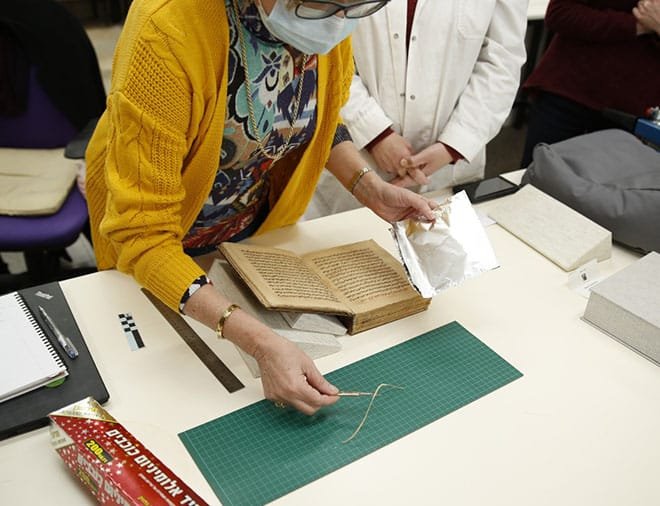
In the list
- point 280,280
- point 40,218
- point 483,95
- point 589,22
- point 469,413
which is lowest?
point 40,218

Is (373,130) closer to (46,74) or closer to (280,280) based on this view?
(280,280)

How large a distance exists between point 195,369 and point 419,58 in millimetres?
964

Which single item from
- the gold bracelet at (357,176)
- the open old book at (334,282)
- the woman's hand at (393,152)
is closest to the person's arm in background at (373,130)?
the woman's hand at (393,152)

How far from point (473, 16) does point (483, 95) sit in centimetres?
20

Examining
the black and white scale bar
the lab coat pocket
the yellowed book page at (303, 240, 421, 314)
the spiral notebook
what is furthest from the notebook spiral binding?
the lab coat pocket

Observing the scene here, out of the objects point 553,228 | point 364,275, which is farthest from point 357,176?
point 553,228

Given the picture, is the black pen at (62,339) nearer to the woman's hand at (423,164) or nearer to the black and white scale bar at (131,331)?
the black and white scale bar at (131,331)

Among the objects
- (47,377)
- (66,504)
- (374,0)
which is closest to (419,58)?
(374,0)

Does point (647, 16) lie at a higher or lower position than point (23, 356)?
higher

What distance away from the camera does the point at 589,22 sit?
1684 millimetres

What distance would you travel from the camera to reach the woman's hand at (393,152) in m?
1.46

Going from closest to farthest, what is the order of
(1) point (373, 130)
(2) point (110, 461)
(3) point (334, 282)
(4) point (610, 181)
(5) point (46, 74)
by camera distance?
1. (2) point (110, 461)
2. (3) point (334, 282)
3. (4) point (610, 181)
4. (1) point (373, 130)
5. (5) point (46, 74)

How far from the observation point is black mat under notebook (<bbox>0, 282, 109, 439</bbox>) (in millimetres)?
771

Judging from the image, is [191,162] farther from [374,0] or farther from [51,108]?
[51,108]
